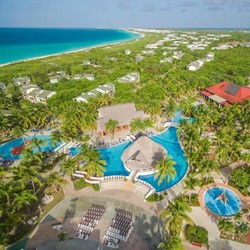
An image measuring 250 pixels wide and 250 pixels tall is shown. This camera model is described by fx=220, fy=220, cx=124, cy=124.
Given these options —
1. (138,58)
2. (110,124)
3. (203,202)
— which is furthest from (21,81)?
(203,202)

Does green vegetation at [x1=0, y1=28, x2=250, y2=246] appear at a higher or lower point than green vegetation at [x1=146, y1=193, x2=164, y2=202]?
higher

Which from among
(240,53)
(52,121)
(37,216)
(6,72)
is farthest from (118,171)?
(240,53)

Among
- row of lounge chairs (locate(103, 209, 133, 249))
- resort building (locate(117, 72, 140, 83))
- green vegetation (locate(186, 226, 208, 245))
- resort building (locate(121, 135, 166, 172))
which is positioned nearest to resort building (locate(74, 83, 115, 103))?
resort building (locate(117, 72, 140, 83))

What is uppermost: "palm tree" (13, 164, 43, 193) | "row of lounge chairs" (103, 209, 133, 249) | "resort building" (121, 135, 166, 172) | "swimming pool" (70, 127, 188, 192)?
"palm tree" (13, 164, 43, 193)

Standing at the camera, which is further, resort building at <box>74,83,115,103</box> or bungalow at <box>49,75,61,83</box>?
bungalow at <box>49,75,61,83</box>

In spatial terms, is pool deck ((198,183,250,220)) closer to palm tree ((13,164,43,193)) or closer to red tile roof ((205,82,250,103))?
palm tree ((13,164,43,193))

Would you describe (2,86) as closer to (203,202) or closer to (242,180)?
(203,202)
